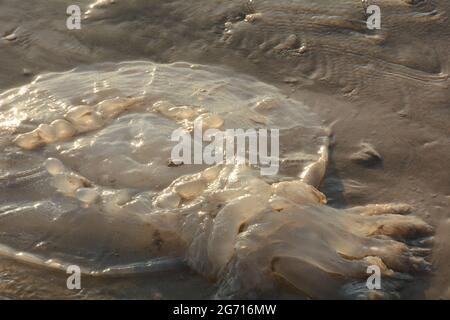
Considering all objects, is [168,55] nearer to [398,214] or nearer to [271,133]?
[271,133]

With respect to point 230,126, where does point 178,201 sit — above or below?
below

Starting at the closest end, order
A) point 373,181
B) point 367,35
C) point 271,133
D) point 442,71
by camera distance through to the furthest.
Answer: point 373,181, point 271,133, point 442,71, point 367,35

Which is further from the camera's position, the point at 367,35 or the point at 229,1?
the point at 229,1

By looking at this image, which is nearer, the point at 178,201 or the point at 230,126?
the point at 178,201
